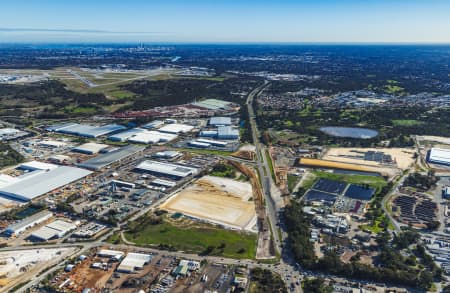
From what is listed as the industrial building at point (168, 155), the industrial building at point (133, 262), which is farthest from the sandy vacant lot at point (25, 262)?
the industrial building at point (168, 155)

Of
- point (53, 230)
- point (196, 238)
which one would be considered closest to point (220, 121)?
point (196, 238)

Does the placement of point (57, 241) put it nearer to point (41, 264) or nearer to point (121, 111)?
point (41, 264)

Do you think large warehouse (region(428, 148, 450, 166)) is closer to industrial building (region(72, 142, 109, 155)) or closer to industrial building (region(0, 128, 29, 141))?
industrial building (region(72, 142, 109, 155))

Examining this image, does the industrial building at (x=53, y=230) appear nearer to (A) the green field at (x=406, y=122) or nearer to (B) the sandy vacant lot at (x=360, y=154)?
(B) the sandy vacant lot at (x=360, y=154)

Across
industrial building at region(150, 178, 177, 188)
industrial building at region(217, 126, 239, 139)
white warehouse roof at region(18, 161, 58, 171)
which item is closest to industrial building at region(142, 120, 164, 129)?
industrial building at region(217, 126, 239, 139)

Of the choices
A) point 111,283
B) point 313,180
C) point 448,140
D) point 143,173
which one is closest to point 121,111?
point 143,173

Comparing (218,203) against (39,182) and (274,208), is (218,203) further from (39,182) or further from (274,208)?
(39,182)
